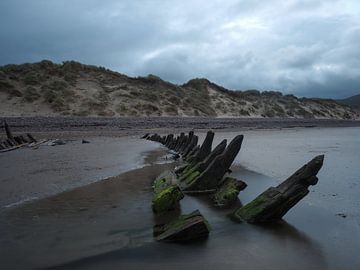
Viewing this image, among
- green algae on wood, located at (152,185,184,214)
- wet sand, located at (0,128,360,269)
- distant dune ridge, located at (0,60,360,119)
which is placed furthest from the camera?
distant dune ridge, located at (0,60,360,119)

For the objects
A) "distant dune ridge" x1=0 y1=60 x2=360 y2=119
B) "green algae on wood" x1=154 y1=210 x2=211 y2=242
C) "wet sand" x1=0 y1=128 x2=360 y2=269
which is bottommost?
"wet sand" x1=0 y1=128 x2=360 y2=269

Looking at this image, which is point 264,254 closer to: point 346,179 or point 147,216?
point 147,216

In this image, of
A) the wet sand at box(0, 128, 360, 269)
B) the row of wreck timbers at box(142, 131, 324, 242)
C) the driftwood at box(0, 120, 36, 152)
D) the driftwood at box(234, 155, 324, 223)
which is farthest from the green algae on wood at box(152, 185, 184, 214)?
the driftwood at box(0, 120, 36, 152)

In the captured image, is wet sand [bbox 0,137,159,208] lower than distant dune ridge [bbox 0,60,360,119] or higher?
lower

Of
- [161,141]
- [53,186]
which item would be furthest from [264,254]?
[161,141]

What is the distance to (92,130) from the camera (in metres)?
34.9

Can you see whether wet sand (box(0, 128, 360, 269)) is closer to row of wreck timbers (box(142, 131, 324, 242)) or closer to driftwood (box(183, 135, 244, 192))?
row of wreck timbers (box(142, 131, 324, 242))

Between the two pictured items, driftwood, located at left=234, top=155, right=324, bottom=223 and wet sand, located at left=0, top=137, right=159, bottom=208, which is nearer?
driftwood, located at left=234, top=155, right=324, bottom=223

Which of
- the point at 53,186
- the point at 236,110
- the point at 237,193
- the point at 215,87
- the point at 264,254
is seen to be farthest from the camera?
the point at 215,87

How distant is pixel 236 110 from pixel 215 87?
38.5ft

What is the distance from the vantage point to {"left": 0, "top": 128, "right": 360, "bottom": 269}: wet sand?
5137 millimetres

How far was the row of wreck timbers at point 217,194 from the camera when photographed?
6.03 meters

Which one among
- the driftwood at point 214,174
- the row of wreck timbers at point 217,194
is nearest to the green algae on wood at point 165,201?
the row of wreck timbers at point 217,194

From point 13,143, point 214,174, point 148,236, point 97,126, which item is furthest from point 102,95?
point 148,236
